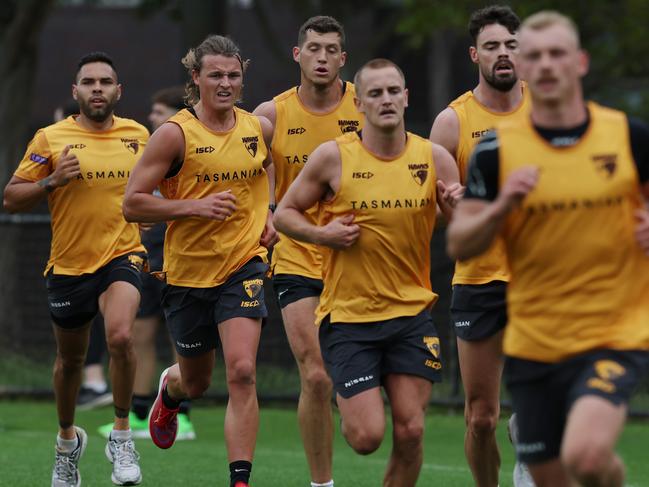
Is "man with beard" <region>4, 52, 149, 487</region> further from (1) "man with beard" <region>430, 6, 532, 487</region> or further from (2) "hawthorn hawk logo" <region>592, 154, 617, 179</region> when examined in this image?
(2) "hawthorn hawk logo" <region>592, 154, 617, 179</region>

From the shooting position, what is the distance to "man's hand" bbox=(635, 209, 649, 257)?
6246 millimetres

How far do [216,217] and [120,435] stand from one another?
6.90ft

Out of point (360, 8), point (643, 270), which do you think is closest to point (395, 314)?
point (643, 270)

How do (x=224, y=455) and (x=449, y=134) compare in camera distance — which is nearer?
(x=449, y=134)

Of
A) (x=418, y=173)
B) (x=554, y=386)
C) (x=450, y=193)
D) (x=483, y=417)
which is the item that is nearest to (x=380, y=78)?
(x=418, y=173)

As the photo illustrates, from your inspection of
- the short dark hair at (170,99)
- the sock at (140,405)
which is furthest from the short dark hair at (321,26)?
the sock at (140,405)

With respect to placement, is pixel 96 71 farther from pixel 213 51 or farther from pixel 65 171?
pixel 213 51

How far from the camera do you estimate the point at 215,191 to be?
30.5 feet

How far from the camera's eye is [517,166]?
20.7 ft

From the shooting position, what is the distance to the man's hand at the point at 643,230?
6.25m

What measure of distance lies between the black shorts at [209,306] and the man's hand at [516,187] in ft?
11.1

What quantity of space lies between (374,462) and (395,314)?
4242 millimetres

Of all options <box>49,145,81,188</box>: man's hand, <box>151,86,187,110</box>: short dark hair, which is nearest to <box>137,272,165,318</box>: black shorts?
<box>151,86,187,110</box>: short dark hair

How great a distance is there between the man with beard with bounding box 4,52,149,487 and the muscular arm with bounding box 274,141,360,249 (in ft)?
8.02
